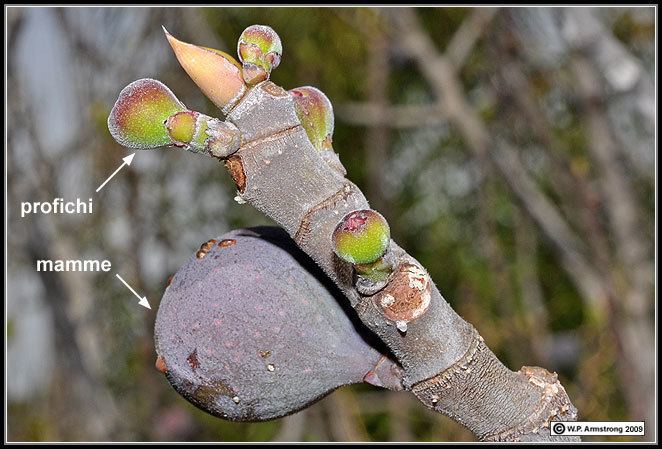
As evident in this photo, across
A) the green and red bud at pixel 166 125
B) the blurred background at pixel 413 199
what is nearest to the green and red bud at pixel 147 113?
the green and red bud at pixel 166 125

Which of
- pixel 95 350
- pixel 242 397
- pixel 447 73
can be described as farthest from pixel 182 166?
pixel 242 397

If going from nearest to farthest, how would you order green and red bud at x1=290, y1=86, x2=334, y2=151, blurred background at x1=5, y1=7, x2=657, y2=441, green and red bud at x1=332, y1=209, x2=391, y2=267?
green and red bud at x1=332, y1=209, x2=391, y2=267 → green and red bud at x1=290, y1=86, x2=334, y2=151 → blurred background at x1=5, y1=7, x2=657, y2=441

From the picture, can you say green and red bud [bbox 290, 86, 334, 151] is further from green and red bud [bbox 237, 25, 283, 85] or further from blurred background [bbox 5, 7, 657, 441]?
blurred background [bbox 5, 7, 657, 441]

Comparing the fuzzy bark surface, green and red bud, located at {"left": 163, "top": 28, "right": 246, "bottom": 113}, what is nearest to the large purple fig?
the fuzzy bark surface

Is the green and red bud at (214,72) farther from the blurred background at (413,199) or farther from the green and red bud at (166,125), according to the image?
the blurred background at (413,199)

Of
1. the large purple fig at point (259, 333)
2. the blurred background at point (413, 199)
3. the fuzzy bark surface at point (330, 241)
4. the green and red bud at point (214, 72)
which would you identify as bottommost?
the blurred background at point (413, 199)

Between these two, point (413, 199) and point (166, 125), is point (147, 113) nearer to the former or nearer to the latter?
point (166, 125)

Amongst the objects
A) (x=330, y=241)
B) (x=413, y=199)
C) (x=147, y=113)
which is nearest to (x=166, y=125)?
(x=147, y=113)
